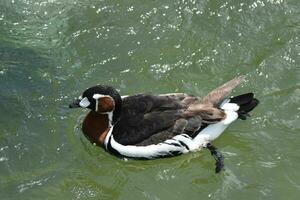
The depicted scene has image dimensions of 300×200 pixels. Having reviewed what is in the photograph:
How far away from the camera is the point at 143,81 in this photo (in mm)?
9391

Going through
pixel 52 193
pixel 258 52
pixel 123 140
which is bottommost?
pixel 52 193

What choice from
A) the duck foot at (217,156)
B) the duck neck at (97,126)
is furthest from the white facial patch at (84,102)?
the duck foot at (217,156)

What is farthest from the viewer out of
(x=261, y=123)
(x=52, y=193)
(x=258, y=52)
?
(x=258, y=52)

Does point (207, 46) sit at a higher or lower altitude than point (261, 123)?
higher

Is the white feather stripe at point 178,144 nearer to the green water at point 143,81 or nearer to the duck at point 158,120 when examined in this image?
the duck at point 158,120

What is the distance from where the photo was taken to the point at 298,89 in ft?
30.0

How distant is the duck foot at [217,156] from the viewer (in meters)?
8.07

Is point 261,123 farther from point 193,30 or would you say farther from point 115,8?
point 115,8

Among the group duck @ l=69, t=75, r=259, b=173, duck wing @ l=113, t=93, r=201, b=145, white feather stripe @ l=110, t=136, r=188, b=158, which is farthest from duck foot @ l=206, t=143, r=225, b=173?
white feather stripe @ l=110, t=136, r=188, b=158

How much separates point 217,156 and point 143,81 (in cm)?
179

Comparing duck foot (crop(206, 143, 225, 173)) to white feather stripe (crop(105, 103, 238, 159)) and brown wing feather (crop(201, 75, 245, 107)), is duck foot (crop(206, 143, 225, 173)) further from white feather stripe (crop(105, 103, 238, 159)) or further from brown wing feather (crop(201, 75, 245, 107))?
brown wing feather (crop(201, 75, 245, 107))

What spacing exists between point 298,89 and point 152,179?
2.58m

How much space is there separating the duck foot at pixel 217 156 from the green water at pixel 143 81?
0.34ft

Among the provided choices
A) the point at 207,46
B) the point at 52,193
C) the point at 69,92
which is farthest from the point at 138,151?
the point at 207,46
